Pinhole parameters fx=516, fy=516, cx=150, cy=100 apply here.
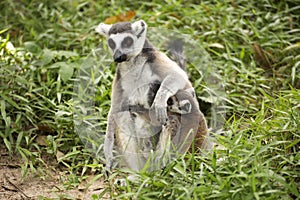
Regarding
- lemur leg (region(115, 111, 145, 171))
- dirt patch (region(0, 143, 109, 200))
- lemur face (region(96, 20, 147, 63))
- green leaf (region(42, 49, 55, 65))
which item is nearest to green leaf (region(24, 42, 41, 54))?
green leaf (region(42, 49, 55, 65))

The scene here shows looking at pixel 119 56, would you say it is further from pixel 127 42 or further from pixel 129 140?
pixel 129 140

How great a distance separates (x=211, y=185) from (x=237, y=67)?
2644 mm

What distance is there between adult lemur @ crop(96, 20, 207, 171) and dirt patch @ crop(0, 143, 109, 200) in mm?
295

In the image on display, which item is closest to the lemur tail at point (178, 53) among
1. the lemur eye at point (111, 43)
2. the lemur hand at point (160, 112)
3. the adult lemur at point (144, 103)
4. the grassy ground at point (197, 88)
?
the grassy ground at point (197, 88)

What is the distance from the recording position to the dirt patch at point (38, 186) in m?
4.15

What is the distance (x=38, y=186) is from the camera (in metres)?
4.36

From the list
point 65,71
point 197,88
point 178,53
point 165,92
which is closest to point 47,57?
point 65,71

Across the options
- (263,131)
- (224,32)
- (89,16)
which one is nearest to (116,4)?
(89,16)

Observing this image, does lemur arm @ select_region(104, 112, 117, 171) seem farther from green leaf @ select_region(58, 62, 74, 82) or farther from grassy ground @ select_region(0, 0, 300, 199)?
green leaf @ select_region(58, 62, 74, 82)

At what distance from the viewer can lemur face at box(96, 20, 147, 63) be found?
4109mm

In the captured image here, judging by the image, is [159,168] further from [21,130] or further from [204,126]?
[21,130]

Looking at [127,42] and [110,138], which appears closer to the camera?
[127,42]

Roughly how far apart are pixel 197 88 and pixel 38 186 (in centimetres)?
202

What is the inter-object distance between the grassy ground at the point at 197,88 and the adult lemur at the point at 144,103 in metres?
0.27
